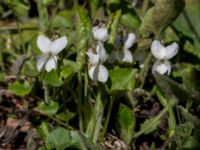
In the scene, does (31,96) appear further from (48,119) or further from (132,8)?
(132,8)

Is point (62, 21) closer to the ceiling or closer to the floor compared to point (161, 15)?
closer to the floor

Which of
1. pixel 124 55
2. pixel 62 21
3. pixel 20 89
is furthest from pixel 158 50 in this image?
pixel 62 21

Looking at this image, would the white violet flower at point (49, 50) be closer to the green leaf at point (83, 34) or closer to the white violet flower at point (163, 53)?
the green leaf at point (83, 34)

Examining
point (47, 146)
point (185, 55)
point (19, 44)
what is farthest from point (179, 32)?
point (47, 146)

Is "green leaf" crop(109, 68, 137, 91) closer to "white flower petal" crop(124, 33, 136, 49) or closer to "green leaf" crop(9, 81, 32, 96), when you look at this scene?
"white flower petal" crop(124, 33, 136, 49)

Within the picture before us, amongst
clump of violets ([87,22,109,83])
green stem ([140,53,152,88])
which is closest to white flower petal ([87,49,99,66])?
clump of violets ([87,22,109,83])

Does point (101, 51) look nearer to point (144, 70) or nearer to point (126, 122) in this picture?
point (126, 122)
